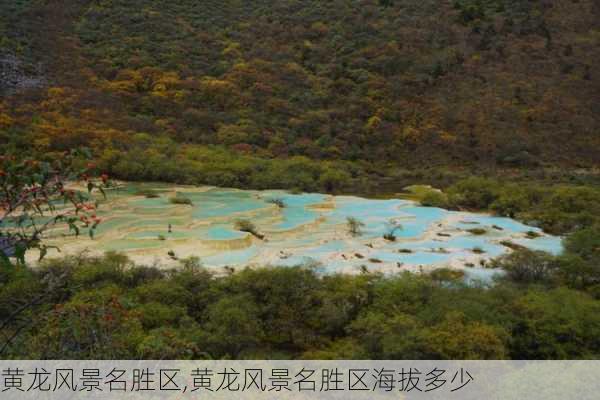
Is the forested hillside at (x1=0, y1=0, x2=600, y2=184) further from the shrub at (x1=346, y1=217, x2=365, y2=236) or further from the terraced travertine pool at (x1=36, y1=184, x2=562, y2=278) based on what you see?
the shrub at (x1=346, y1=217, x2=365, y2=236)

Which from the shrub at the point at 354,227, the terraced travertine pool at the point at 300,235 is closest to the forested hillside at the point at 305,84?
the terraced travertine pool at the point at 300,235

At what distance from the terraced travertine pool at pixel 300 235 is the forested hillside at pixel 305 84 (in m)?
4.98

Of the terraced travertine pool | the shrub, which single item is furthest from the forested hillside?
the shrub

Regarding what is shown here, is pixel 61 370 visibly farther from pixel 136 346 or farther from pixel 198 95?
pixel 198 95

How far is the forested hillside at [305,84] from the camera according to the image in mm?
24594

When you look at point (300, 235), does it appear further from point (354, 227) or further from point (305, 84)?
point (305, 84)

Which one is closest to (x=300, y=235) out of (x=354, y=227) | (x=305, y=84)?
(x=354, y=227)

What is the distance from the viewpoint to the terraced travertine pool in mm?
10805

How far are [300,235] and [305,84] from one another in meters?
23.2

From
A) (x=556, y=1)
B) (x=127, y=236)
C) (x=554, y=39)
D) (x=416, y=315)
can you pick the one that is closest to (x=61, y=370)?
(x=416, y=315)

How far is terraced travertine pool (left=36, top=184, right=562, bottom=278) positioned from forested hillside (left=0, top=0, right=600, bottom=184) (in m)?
4.98

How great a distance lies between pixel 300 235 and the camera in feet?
42.3

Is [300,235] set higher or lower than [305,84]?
lower

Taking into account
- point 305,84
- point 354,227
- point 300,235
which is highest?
point 305,84
